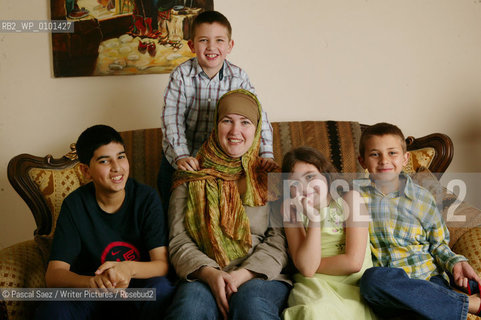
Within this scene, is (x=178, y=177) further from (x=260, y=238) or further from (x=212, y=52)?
(x=212, y=52)

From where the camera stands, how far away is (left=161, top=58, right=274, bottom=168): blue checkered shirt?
1958 millimetres

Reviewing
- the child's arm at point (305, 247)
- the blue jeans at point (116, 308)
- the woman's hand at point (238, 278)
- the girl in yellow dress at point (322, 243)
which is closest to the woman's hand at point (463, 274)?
the girl in yellow dress at point (322, 243)

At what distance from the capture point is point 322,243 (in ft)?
5.15

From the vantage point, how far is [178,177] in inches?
69.3

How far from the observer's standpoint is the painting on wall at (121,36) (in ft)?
7.75

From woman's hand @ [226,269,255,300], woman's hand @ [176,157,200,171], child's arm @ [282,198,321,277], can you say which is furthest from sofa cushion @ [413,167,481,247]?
woman's hand @ [176,157,200,171]

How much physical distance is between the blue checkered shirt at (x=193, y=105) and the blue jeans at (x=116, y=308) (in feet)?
2.01

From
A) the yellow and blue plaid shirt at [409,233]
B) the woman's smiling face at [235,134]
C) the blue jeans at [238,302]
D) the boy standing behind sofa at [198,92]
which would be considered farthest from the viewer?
the boy standing behind sofa at [198,92]

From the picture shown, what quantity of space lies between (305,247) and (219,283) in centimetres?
33

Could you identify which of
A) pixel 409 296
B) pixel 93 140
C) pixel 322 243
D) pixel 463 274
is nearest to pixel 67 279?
pixel 93 140

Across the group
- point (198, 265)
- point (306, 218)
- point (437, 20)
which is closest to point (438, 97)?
point (437, 20)

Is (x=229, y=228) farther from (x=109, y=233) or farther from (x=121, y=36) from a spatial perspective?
(x=121, y=36)

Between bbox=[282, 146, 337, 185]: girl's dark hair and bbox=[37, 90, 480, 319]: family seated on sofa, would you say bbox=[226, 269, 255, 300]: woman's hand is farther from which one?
bbox=[282, 146, 337, 185]: girl's dark hair

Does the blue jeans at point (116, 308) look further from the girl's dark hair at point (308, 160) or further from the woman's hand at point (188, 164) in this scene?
the girl's dark hair at point (308, 160)
